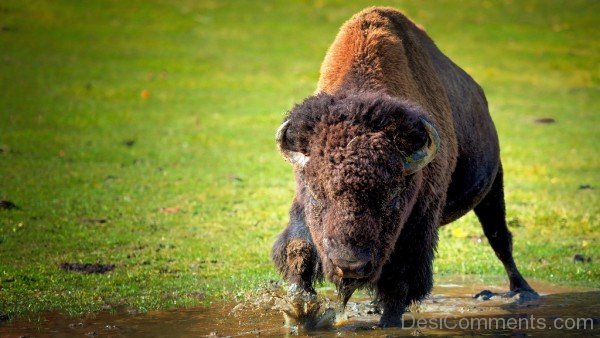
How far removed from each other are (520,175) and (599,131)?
615cm

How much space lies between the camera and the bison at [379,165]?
23.3 ft

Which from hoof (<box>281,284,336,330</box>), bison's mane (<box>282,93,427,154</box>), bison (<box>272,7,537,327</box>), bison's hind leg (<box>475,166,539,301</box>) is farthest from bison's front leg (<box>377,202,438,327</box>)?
bison's hind leg (<box>475,166,539,301</box>)

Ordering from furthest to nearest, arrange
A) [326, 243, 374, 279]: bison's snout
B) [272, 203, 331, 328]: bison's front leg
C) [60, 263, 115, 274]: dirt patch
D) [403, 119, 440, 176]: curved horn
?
[60, 263, 115, 274]: dirt patch → [272, 203, 331, 328]: bison's front leg → [403, 119, 440, 176]: curved horn → [326, 243, 374, 279]: bison's snout

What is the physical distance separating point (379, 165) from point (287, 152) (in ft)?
3.04

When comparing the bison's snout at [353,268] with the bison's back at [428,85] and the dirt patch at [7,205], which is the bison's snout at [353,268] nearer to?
the bison's back at [428,85]

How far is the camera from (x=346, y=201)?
7.02 meters

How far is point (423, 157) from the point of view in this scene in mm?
7523

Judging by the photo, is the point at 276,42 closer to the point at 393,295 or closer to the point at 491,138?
the point at 491,138

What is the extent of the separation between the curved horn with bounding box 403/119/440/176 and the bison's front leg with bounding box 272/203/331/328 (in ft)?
3.87

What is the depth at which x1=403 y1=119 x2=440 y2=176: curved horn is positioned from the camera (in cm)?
750

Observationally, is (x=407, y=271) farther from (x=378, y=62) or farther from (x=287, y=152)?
(x=378, y=62)

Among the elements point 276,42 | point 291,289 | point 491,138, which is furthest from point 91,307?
point 276,42

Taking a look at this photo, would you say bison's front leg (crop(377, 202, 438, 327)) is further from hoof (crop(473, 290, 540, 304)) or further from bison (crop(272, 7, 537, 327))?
hoof (crop(473, 290, 540, 304))

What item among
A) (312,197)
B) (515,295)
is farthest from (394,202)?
(515,295)
